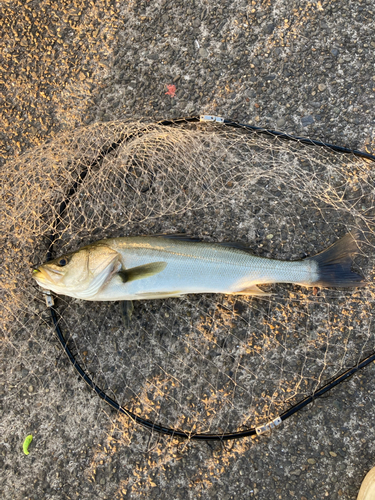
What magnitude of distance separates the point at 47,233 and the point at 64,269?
0.57m

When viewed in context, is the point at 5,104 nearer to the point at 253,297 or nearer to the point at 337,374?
the point at 253,297

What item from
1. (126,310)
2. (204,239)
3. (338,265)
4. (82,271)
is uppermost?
(82,271)

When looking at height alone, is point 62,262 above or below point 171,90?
below

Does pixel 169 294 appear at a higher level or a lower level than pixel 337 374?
higher

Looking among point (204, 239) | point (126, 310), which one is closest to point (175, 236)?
point (204, 239)

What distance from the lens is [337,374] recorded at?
2.57 meters

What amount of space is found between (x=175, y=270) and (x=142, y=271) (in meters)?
0.25

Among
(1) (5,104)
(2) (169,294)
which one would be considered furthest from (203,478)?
(1) (5,104)

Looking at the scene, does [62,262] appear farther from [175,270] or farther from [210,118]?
[210,118]

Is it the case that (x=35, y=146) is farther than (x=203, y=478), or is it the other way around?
(x=35, y=146)

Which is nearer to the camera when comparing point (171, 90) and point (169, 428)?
point (169, 428)

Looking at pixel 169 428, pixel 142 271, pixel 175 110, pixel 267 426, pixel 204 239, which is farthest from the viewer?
pixel 175 110

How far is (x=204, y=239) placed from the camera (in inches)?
107

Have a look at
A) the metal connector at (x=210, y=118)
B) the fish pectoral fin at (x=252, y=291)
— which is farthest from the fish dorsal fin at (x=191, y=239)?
the metal connector at (x=210, y=118)
